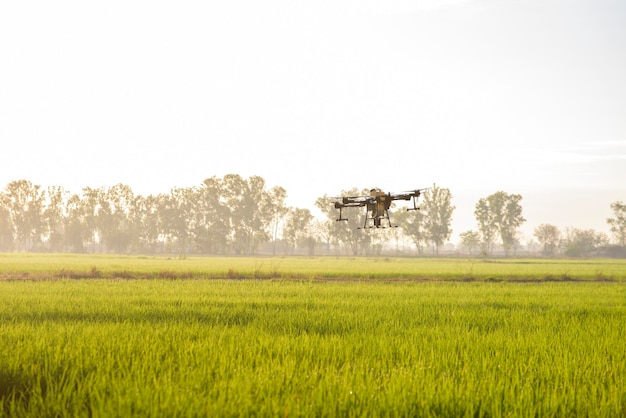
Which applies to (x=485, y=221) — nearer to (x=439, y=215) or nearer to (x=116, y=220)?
(x=439, y=215)

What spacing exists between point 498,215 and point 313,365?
132909mm

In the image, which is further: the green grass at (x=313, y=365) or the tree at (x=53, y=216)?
the tree at (x=53, y=216)

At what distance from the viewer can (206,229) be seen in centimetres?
12312

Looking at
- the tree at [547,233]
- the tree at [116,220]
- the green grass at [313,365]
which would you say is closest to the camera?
the green grass at [313,365]

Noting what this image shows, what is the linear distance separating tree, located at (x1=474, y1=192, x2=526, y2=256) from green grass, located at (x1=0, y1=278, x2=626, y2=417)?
124 meters

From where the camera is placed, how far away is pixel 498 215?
131125 mm

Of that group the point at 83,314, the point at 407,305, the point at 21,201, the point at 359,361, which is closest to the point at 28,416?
the point at 359,361

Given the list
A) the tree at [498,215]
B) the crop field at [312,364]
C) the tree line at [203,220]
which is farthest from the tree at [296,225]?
the crop field at [312,364]

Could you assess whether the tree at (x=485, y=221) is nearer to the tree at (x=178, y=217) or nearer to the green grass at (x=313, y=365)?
the tree at (x=178, y=217)

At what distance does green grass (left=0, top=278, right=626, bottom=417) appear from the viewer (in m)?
4.91

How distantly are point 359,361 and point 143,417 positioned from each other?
3.26m

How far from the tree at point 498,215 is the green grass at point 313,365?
12378 centimetres

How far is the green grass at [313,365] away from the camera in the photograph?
491 centimetres

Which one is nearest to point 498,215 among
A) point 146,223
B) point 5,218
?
point 146,223
